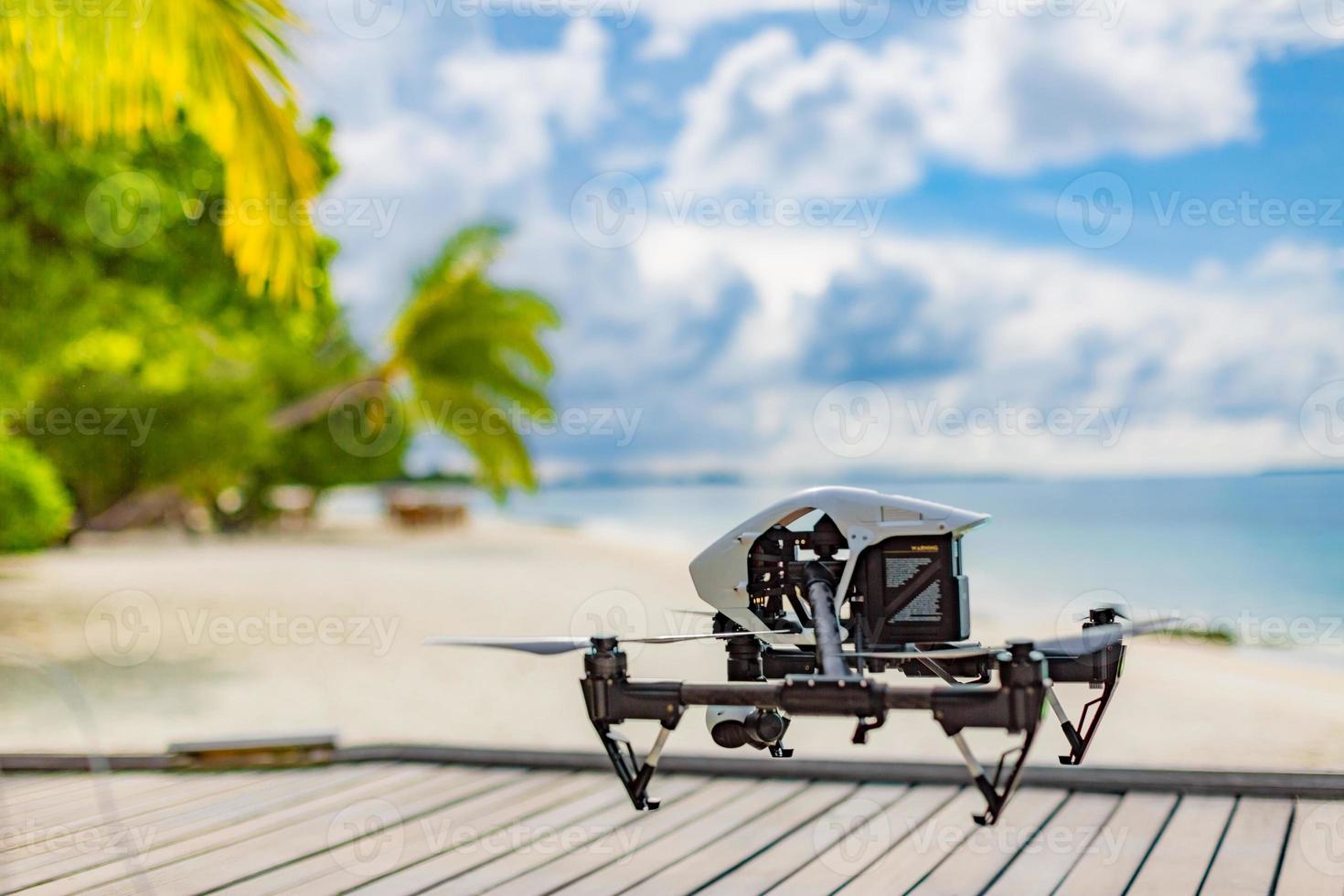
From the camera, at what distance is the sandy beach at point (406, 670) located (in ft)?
23.5

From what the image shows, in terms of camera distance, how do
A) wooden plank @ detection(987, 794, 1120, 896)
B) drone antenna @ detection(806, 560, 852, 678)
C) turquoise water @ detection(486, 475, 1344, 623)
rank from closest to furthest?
drone antenna @ detection(806, 560, 852, 678), wooden plank @ detection(987, 794, 1120, 896), turquoise water @ detection(486, 475, 1344, 623)

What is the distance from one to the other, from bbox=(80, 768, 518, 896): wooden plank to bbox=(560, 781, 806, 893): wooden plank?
806mm

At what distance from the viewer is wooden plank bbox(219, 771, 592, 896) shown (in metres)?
3.23

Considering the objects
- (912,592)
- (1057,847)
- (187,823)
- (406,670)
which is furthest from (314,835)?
(406,670)

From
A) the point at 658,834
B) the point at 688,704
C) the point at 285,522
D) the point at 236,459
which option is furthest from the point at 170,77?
the point at 285,522

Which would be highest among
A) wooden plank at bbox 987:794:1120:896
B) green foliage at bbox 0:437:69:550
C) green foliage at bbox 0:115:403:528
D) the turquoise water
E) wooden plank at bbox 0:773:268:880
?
green foliage at bbox 0:115:403:528

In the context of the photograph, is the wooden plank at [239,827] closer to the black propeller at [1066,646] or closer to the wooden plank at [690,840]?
the wooden plank at [690,840]

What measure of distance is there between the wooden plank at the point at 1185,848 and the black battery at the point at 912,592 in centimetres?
134

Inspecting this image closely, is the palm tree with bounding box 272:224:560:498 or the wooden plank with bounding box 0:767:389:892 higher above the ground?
the palm tree with bounding box 272:224:560:498

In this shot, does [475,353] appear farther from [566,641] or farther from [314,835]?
[566,641]

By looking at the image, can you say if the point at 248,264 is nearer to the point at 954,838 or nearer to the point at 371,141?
the point at 954,838

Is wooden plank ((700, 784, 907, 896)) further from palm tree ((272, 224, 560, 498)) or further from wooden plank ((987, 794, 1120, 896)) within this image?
palm tree ((272, 224, 560, 498))

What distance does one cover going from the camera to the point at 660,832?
368 centimetres

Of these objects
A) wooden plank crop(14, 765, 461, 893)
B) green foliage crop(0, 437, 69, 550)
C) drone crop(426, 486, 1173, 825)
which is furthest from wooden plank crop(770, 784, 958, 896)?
green foliage crop(0, 437, 69, 550)
